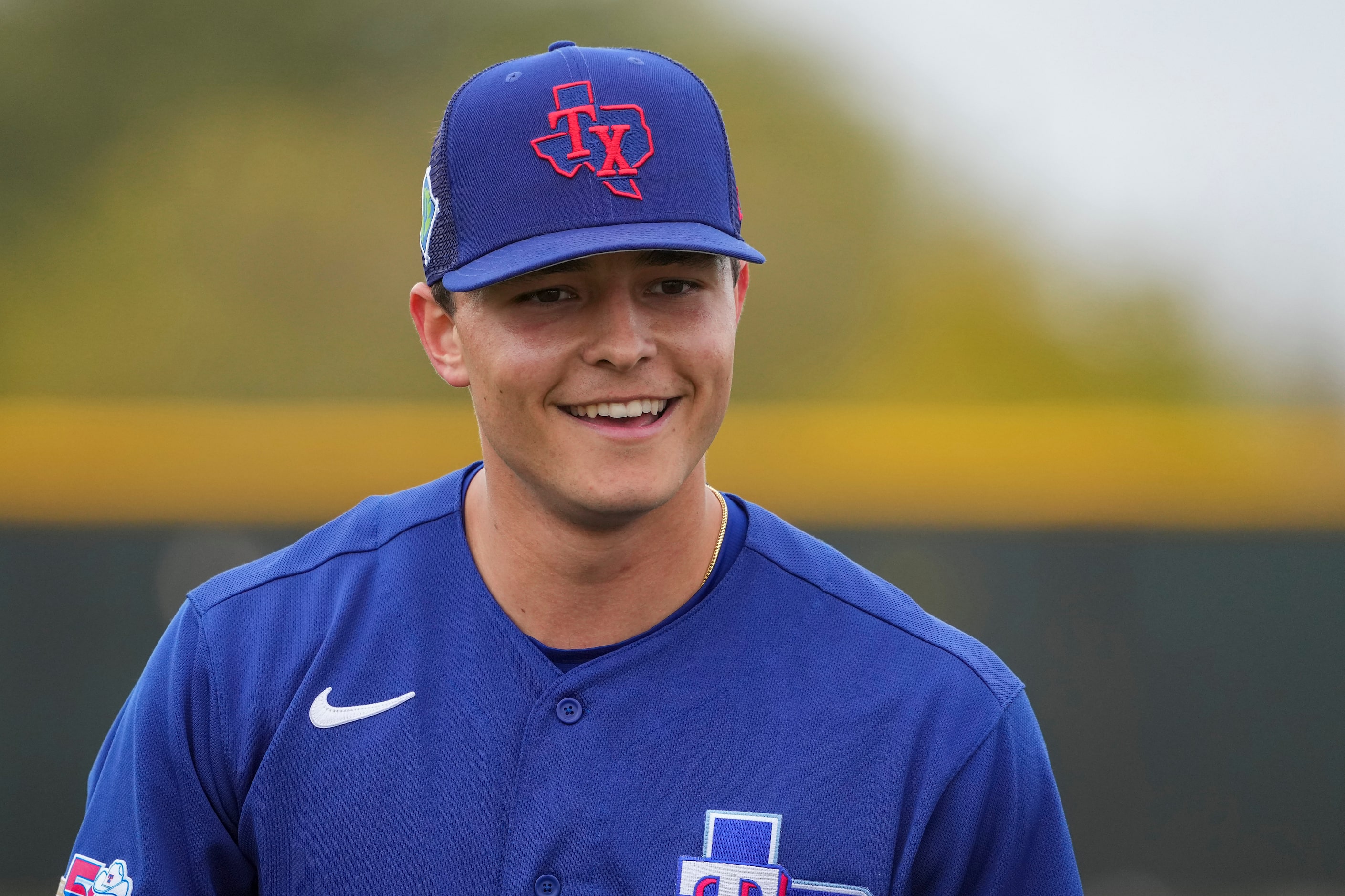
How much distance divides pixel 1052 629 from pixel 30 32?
402 centimetres

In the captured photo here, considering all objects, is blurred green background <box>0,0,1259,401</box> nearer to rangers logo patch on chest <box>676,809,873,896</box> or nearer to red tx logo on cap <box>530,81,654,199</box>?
red tx logo on cap <box>530,81,654,199</box>

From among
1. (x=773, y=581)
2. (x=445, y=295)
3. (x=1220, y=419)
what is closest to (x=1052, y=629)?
(x=1220, y=419)

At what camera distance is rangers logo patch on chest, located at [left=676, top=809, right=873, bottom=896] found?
1.40 m

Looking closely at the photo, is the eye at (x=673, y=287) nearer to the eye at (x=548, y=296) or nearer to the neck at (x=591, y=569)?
the eye at (x=548, y=296)

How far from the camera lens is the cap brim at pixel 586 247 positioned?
1.38m

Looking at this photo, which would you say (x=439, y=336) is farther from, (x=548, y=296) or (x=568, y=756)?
(x=568, y=756)

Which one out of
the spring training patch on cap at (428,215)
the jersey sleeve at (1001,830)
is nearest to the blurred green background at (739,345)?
the jersey sleeve at (1001,830)

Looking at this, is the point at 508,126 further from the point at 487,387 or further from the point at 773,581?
the point at 773,581

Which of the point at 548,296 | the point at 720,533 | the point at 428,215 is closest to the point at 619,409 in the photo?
the point at 548,296

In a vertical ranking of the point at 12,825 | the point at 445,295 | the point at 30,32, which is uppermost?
the point at 30,32

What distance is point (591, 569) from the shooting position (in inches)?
61.1

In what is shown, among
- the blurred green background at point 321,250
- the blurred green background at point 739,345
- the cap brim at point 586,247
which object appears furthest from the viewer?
the blurred green background at point 321,250

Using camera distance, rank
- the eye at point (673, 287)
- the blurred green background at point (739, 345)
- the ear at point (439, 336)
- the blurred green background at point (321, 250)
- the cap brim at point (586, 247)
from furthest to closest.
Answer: the blurred green background at point (321, 250) → the blurred green background at point (739, 345) → the ear at point (439, 336) → the eye at point (673, 287) → the cap brim at point (586, 247)

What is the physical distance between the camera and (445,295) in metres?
1.58
